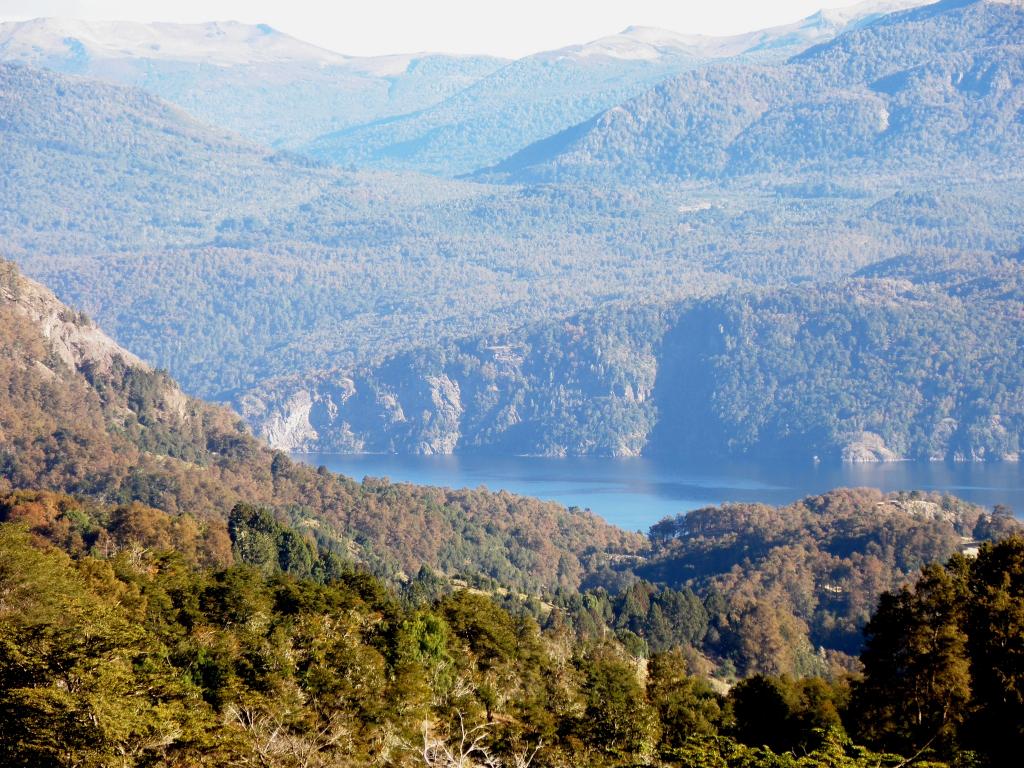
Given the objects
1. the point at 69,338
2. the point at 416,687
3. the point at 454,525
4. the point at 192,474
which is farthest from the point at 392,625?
the point at 69,338

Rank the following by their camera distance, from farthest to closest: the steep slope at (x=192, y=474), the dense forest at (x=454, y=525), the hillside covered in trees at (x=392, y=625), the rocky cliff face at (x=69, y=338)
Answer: the rocky cliff face at (x=69, y=338)
the steep slope at (x=192, y=474)
the dense forest at (x=454, y=525)
the hillside covered in trees at (x=392, y=625)

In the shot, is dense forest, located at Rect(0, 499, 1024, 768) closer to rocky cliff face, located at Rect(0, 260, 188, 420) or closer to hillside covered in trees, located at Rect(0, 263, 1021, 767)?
hillside covered in trees, located at Rect(0, 263, 1021, 767)

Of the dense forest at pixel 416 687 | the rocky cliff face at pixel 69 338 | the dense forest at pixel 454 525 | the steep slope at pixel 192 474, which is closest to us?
the dense forest at pixel 416 687

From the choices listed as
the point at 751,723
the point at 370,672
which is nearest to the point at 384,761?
the point at 370,672

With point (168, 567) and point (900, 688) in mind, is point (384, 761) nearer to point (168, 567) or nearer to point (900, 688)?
point (900, 688)

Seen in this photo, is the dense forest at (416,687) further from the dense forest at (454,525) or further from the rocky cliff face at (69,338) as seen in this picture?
the rocky cliff face at (69,338)

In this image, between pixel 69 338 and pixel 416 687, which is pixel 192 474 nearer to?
pixel 69 338

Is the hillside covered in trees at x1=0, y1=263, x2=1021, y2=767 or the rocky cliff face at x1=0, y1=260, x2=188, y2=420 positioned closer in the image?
the hillside covered in trees at x1=0, y1=263, x2=1021, y2=767

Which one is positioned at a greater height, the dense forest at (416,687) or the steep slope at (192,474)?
the dense forest at (416,687)

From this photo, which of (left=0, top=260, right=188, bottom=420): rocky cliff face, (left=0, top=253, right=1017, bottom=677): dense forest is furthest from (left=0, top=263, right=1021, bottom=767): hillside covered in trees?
(left=0, top=260, right=188, bottom=420): rocky cliff face

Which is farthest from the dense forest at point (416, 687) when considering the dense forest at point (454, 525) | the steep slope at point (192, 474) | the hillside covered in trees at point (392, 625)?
the steep slope at point (192, 474)
